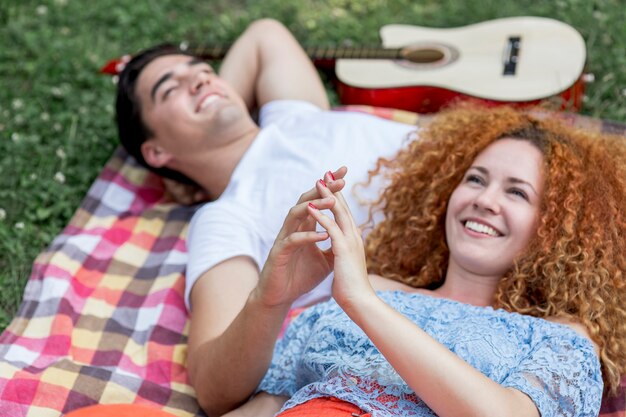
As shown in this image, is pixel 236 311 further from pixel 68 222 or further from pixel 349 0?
pixel 349 0

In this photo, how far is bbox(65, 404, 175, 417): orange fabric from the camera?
2137mm

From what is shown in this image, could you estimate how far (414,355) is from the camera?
6.64 ft

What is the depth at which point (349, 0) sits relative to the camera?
4.81 m

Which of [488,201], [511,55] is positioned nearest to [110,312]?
[488,201]

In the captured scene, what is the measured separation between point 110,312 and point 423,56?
1904 millimetres

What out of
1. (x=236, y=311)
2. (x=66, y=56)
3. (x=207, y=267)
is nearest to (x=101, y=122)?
(x=66, y=56)

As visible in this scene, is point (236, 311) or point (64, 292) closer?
point (236, 311)

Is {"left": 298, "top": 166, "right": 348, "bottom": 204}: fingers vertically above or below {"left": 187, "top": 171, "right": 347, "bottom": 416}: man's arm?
above

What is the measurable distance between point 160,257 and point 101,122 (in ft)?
2.89

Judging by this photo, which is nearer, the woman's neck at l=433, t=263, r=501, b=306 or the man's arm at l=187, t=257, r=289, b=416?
the man's arm at l=187, t=257, r=289, b=416

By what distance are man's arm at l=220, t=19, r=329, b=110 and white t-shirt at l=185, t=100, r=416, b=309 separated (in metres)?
0.22

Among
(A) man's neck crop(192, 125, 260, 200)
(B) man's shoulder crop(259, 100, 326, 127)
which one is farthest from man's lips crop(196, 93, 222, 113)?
(B) man's shoulder crop(259, 100, 326, 127)

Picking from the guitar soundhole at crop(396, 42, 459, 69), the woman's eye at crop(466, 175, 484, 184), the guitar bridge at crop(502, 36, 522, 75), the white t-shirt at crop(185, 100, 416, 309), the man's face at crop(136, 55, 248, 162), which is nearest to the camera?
the woman's eye at crop(466, 175, 484, 184)

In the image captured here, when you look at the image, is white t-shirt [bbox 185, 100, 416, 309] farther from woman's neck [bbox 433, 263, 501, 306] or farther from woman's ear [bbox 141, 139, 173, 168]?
woman's neck [bbox 433, 263, 501, 306]
